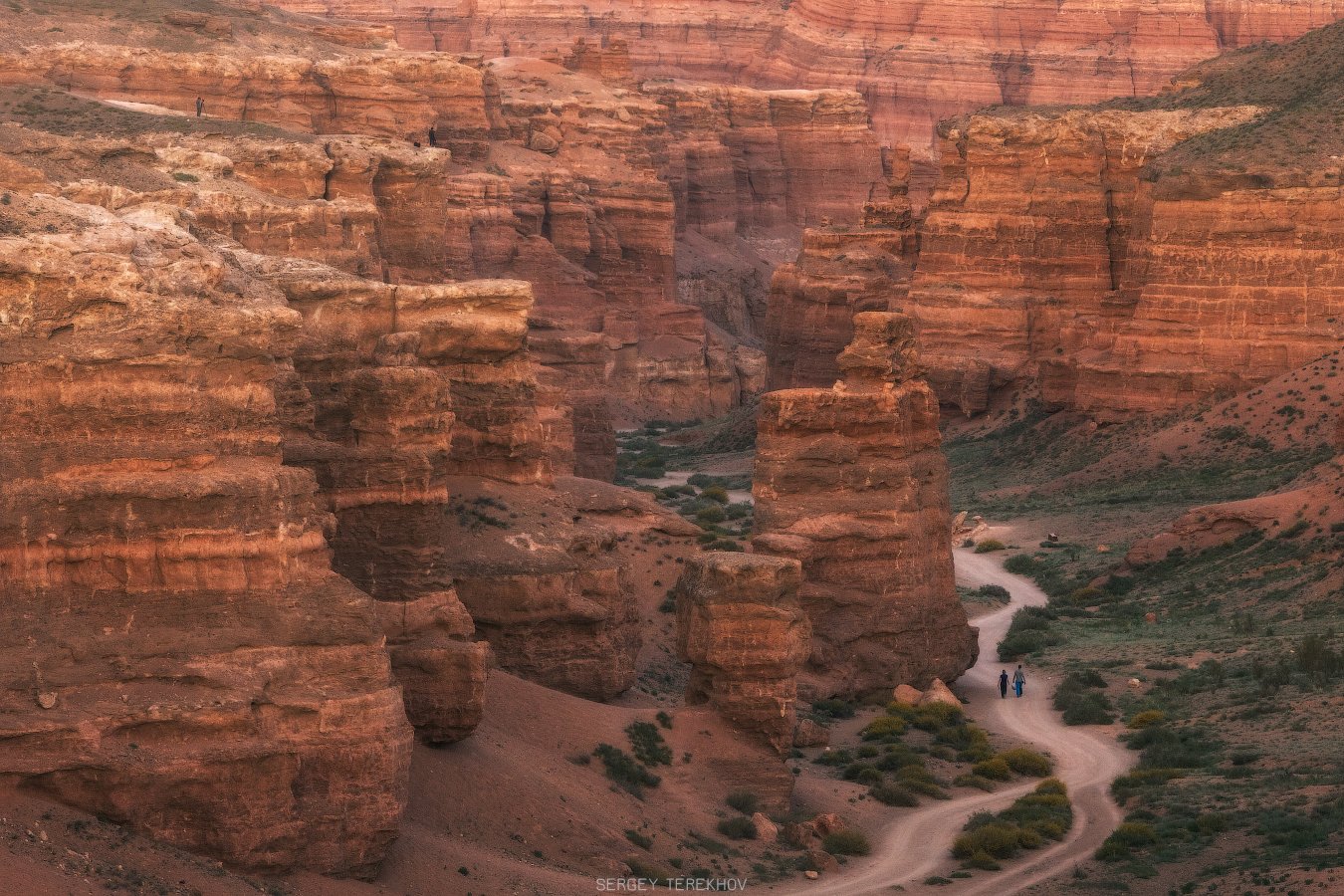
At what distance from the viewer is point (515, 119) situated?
117188 millimetres

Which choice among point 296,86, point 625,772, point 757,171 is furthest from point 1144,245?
point 757,171

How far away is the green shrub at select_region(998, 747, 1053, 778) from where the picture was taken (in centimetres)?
4444

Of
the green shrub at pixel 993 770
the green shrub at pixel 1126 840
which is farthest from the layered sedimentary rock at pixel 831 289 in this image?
the green shrub at pixel 1126 840

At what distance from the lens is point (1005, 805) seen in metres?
41.7

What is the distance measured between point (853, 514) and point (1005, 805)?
7931mm

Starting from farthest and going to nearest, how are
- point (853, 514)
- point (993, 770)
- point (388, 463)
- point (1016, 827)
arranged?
point (853, 514)
point (993, 770)
point (1016, 827)
point (388, 463)

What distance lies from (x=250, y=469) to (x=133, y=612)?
6.33 feet

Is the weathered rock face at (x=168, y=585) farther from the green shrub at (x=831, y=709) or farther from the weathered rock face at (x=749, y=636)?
the green shrub at (x=831, y=709)

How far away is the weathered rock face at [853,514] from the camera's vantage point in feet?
157

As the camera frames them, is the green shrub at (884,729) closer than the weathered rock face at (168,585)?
No

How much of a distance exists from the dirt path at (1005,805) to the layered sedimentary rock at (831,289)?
35.1 meters

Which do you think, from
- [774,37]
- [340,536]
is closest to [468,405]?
[340,536]

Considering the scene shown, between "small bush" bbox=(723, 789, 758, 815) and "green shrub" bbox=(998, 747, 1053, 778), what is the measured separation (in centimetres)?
760

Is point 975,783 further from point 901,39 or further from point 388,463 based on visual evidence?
point 901,39
